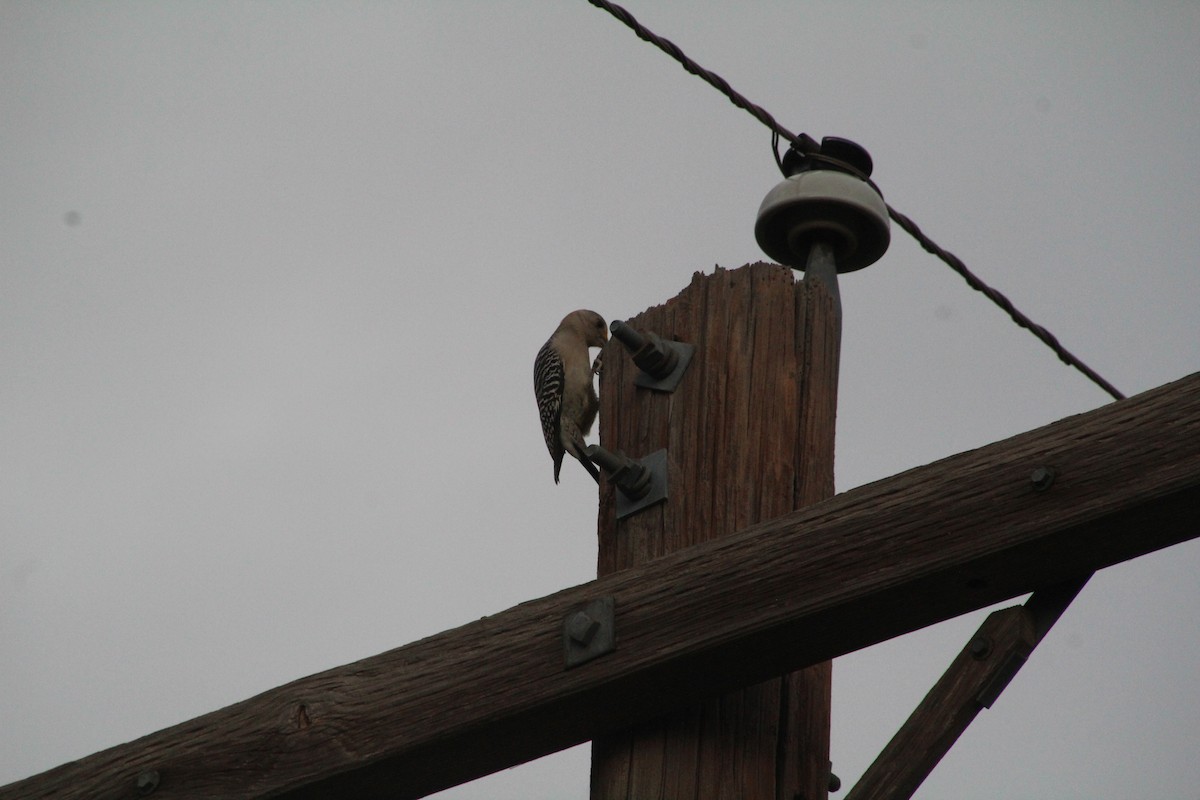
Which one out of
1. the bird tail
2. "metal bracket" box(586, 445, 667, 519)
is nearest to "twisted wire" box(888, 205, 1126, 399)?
"metal bracket" box(586, 445, 667, 519)

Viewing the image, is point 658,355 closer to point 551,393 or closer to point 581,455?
point 581,455

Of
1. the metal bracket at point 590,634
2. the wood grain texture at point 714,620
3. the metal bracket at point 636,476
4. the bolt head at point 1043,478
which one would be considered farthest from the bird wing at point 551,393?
the bolt head at point 1043,478

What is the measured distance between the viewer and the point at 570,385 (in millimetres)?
7363

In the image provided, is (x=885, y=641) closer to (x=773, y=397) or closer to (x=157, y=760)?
(x=773, y=397)

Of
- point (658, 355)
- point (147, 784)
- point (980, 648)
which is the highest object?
point (658, 355)

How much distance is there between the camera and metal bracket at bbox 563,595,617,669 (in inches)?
111

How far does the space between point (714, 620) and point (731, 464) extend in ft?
1.49

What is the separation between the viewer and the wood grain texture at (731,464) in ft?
9.61

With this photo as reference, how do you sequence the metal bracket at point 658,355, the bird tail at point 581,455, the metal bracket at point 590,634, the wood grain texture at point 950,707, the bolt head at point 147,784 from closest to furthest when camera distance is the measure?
1. the wood grain texture at point 950,707
2. the metal bracket at point 590,634
3. the bolt head at point 147,784
4. the metal bracket at point 658,355
5. the bird tail at point 581,455

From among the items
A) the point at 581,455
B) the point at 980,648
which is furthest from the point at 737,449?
the point at 581,455

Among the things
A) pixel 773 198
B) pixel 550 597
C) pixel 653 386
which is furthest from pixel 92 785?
pixel 773 198

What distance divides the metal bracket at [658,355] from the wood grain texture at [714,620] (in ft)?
1.79

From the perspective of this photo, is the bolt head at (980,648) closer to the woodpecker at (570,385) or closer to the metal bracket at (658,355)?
the metal bracket at (658,355)

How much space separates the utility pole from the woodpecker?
12.4 feet
